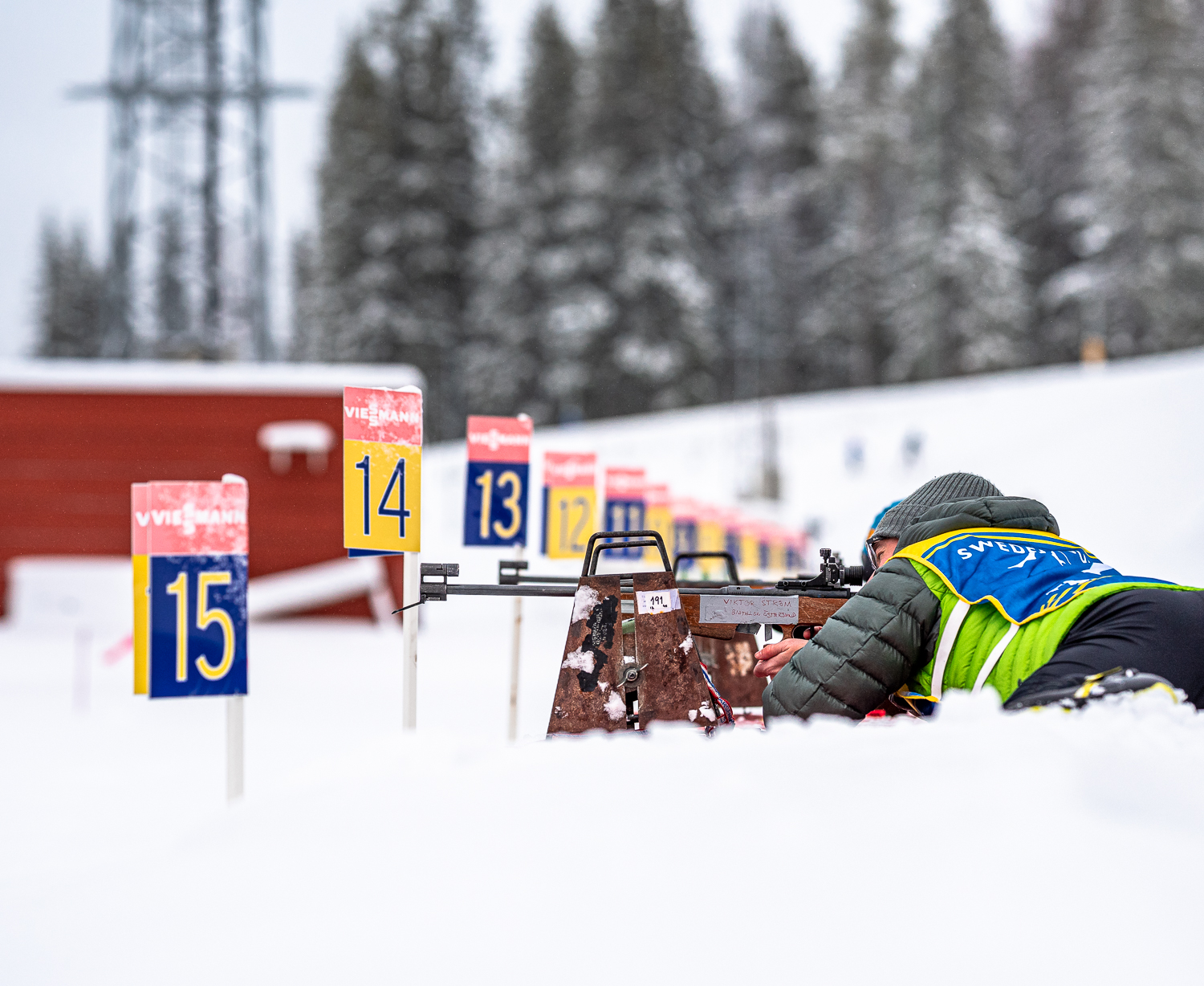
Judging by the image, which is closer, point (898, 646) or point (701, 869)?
point (701, 869)

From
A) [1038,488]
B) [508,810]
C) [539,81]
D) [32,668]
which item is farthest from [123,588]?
[539,81]

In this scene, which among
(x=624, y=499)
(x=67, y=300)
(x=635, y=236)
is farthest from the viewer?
(x=67, y=300)

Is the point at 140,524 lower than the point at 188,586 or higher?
higher

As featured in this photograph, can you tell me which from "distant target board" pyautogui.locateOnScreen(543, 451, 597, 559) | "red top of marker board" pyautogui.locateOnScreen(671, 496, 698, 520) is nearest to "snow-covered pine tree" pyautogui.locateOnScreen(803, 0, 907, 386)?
"red top of marker board" pyautogui.locateOnScreen(671, 496, 698, 520)

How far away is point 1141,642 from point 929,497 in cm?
80

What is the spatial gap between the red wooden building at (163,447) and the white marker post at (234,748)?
26.5 feet

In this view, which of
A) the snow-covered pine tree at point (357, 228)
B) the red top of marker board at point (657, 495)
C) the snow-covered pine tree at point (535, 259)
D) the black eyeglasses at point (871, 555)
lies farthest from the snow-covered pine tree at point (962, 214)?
the black eyeglasses at point (871, 555)

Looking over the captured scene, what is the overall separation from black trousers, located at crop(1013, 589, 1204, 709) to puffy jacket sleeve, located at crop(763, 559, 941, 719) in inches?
11.9

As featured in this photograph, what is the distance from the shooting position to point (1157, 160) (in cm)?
3284

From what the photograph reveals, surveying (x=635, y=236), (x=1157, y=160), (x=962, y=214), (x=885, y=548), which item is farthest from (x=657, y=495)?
(x=1157, y=160)

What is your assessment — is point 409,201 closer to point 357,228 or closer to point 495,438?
point 357,228

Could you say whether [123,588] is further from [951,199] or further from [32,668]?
[951,199]

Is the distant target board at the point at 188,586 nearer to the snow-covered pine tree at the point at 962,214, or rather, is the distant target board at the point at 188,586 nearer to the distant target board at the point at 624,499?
the distant target board at the point at 624,499

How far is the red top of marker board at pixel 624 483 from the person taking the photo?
315 inches
